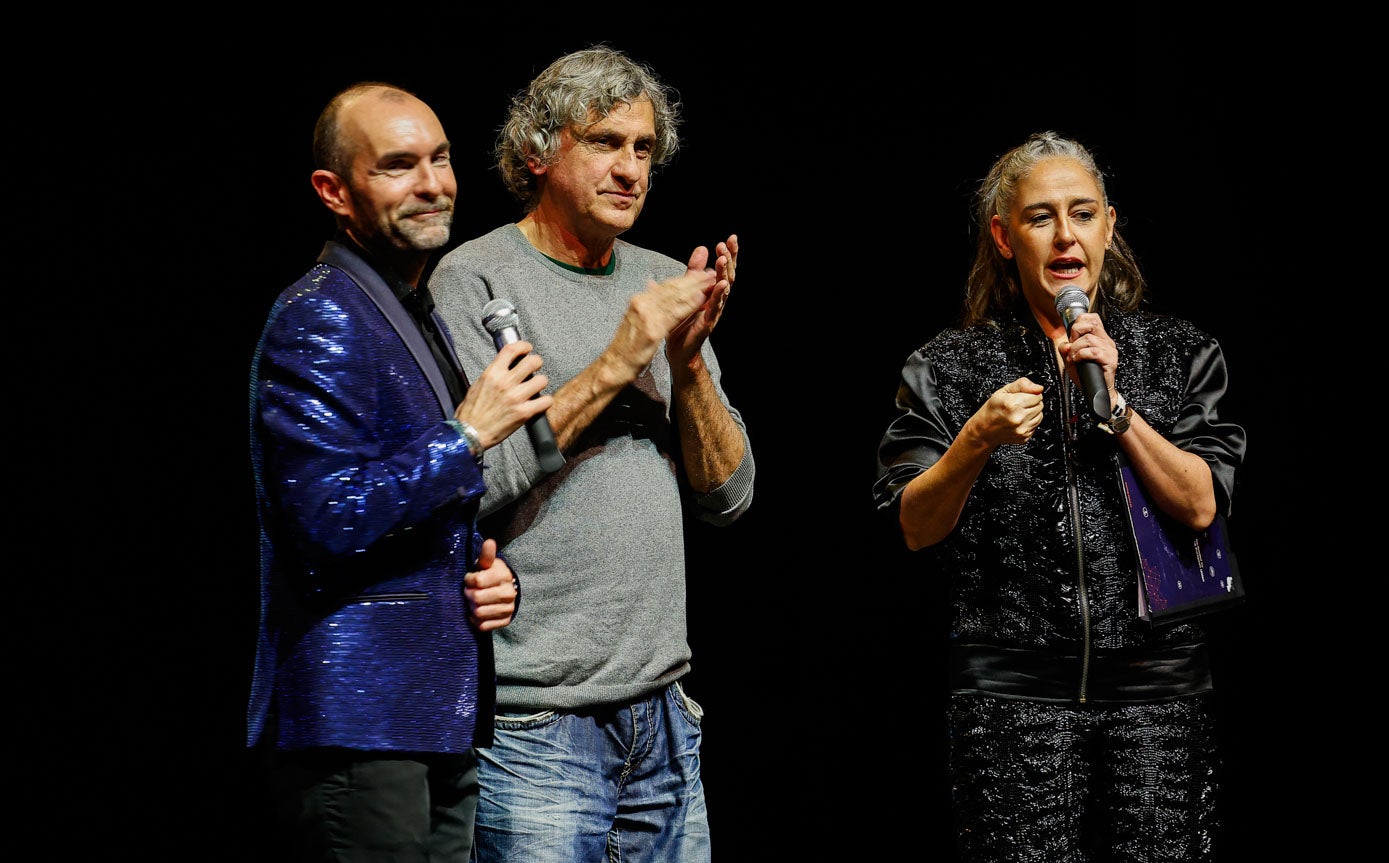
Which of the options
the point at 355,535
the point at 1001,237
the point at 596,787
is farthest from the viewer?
the point at 1001,237

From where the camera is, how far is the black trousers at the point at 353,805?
1.41m

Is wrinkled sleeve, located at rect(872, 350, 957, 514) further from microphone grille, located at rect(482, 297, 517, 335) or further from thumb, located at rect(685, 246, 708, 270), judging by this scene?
microphone grille, located at rect(482, 297, 517, 335)

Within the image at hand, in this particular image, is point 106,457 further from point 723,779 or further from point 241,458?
point 723,779

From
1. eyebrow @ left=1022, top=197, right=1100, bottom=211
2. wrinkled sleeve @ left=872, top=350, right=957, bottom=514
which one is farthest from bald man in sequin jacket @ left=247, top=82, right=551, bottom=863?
eyebrow @ left=1022, top=197, right=1100, bottom=211

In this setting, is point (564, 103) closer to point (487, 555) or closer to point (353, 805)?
point (487, 555)

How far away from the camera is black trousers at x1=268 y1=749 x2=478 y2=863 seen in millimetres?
1411

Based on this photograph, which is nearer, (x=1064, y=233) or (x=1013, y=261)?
(x=1064, y=233)

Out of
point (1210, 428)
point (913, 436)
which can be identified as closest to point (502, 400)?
point (913, 436)

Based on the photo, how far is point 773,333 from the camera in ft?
Answer: 10.2

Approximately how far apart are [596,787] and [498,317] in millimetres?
616

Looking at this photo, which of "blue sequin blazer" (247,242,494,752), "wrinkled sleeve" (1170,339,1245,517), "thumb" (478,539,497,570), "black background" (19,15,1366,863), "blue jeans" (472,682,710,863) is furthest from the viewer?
"black background" (19,15,1366,863)

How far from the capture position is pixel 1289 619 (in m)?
2.97

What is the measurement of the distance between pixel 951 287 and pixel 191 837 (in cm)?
196

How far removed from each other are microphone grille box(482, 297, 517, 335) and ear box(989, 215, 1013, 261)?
0.93 m
